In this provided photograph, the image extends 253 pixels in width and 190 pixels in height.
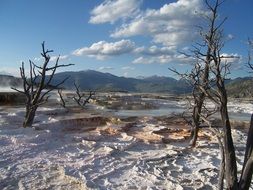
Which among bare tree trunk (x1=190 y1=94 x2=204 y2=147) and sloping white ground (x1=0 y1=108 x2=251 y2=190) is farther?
bare tree trunk (x1=190 y1=94 x2=204 y2=147)

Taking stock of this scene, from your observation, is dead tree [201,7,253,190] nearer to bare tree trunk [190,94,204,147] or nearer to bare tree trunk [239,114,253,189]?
bare tree trunk [239,114,253,189]

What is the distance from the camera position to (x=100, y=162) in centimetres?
1185

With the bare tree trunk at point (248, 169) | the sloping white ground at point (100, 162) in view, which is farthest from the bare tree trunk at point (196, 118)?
the bare tree trunk at point (248, 169)

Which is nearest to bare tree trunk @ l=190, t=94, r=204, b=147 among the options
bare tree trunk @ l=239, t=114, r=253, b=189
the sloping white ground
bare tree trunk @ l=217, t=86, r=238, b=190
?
the sloping white ground

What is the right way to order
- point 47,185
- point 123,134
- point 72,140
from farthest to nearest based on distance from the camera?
1. point 123,134
2. point 72,140
3. point 47,185

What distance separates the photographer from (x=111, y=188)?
954 centimetres

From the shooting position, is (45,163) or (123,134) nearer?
(45,163)

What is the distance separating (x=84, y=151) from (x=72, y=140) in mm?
1850

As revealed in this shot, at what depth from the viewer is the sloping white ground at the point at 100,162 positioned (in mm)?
9906

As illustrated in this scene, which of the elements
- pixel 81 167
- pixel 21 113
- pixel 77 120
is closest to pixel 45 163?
pixel 81 167

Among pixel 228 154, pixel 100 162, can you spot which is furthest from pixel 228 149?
pixel 100 162

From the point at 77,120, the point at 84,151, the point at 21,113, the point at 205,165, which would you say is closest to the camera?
the point at 205,165

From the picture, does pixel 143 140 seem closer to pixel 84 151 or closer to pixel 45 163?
pixel 84 151

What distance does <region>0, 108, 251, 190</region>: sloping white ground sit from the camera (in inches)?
390
